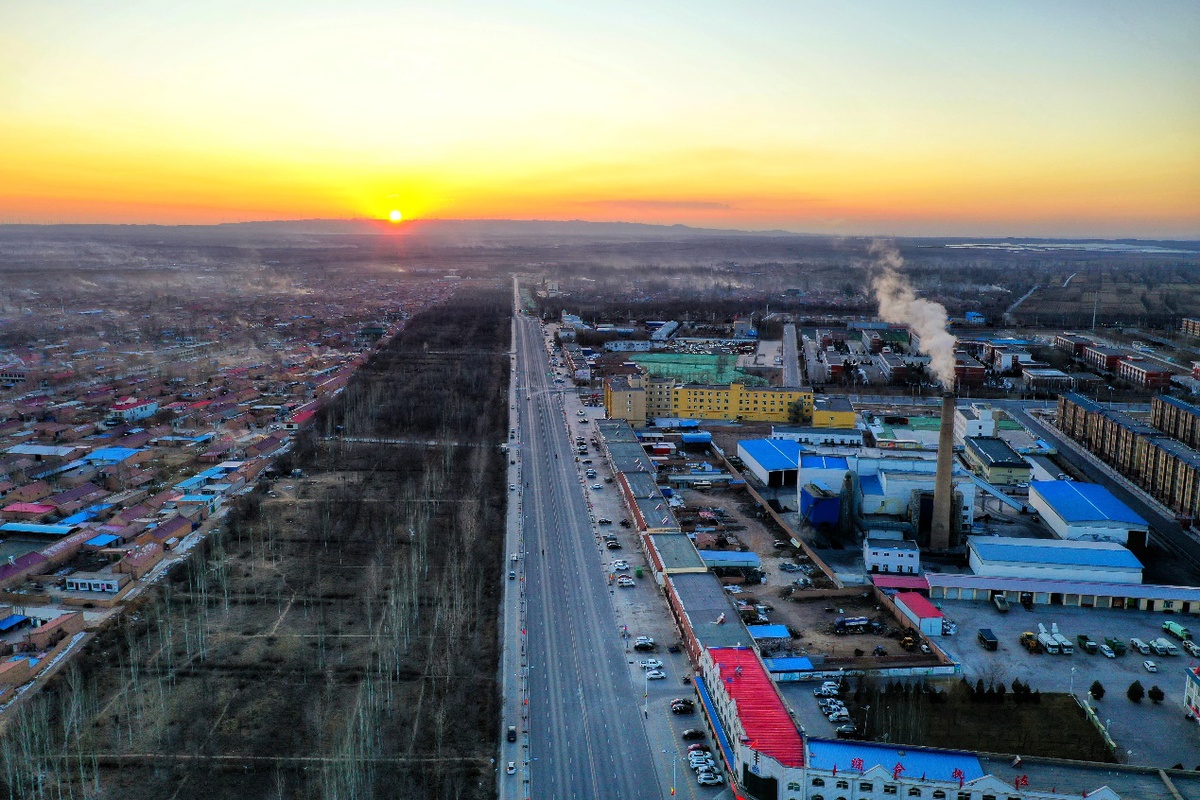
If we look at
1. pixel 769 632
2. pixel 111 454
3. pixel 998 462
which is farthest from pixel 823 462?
pixel 111 454

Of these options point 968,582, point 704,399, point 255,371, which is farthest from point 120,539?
point 255,371

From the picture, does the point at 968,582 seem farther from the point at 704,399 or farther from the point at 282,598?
the point at 704,399

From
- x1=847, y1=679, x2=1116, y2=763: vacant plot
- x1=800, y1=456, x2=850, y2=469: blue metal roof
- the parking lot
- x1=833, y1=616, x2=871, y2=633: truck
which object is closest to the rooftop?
x1=847, y1=679, x2=1116, y2=763: vacant plot

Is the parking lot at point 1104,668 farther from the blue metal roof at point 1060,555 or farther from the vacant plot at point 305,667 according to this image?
the vacant plot at point 305,667

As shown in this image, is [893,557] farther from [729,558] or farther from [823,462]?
[823,462]

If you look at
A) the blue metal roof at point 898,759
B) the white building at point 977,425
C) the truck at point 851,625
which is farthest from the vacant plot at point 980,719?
the white building at point 977,425

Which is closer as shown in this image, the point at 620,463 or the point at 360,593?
the point at 360,593
